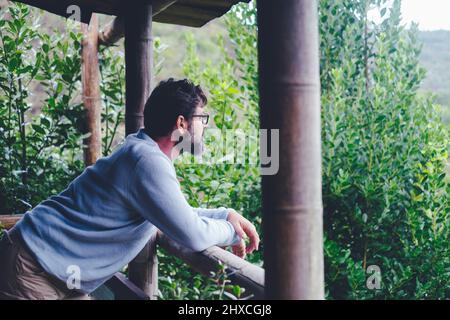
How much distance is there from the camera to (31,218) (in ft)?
7.27

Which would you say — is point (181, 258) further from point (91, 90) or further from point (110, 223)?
point (91, 90)

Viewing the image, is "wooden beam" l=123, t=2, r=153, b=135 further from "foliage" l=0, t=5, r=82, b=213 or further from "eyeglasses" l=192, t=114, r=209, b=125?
"foliage" l=0, t=5, r=82, b=213

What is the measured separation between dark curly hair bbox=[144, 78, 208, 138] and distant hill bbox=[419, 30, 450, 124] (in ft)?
30.4

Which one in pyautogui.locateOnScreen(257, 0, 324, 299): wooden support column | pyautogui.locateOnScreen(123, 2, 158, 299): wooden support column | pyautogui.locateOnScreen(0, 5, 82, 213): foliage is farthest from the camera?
pyautogui.locateOnScreen(0, 5, 82, 213): foliage

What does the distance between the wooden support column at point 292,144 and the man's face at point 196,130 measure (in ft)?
2.61

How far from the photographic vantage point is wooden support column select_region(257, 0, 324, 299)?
1478 mm

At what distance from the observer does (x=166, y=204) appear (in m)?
1.98

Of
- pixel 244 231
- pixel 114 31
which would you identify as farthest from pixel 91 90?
pixel 244 231

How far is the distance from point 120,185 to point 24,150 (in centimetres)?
256

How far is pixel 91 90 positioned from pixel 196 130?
2.68 meters

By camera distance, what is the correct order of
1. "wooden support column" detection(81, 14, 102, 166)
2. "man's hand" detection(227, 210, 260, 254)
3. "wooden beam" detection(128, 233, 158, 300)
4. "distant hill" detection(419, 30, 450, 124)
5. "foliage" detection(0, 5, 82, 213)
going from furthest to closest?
"distant hill" detection(419, 30, 450, 124) → "wooden support column" detection(81, 14, 102, 166) → "foliage" detection(0, 5, 82, 213) → "wooden beam" detection(128, 233, 158, 300) → "man's hand" detection(227, 210, 260, 254)

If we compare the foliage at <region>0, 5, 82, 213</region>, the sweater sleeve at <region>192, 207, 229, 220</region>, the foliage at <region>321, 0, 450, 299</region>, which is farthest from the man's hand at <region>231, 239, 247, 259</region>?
the foliage at <region>0, 5, 82, 213</region>

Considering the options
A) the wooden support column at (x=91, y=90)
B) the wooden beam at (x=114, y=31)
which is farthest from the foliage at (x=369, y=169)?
the wooden support column at (x=91, y=90)

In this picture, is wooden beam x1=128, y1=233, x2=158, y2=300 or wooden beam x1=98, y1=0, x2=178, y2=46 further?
wooden beam x1=98, y1=0, x2=178, y2=46
